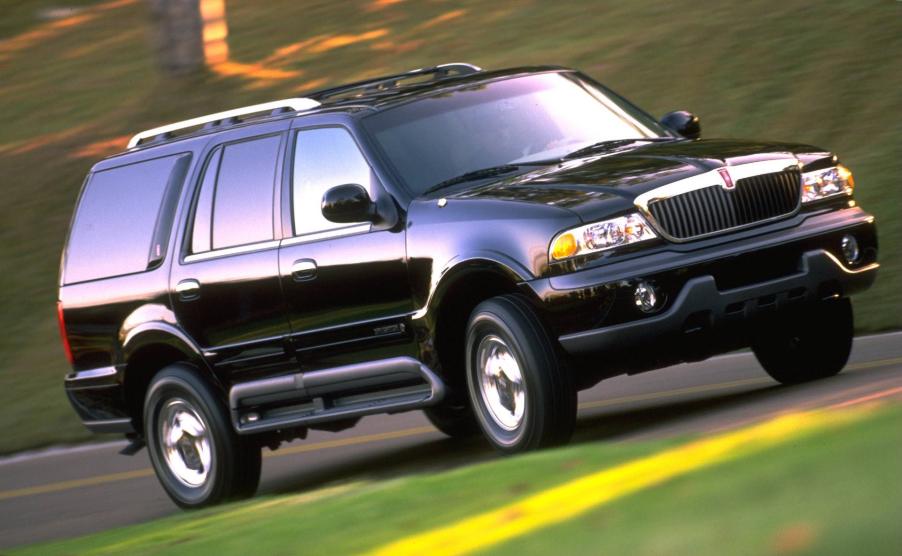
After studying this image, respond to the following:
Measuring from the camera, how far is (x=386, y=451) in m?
11.1

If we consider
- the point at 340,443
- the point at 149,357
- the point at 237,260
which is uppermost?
the point at 237,260

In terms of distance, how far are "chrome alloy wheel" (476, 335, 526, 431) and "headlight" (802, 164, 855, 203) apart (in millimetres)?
1784

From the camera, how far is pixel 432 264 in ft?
28.5

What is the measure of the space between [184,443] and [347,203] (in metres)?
2.18

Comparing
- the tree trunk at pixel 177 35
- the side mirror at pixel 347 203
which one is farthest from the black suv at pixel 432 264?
the tree trunk at pixel 177 35

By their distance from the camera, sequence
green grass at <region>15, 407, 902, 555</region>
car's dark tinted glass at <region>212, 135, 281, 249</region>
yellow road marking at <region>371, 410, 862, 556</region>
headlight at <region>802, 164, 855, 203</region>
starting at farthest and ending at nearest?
car's dark tinted glass at <region>212, 135, 281, 249</region> < headlight at <region>802, 164, 855, 203</region> < yellow road marking at <region>371, 410, 862, 556</region> < green grass at <region>15, 407, 902, 555</region>

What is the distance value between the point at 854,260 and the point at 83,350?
4.76m

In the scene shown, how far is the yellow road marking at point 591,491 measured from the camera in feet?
16.0

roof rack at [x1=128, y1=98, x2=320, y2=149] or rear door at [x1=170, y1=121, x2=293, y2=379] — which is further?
roof rack at [x1=128, y1=98, x2=320, y2=149]

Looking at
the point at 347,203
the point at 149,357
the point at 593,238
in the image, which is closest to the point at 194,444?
the point at 149,357

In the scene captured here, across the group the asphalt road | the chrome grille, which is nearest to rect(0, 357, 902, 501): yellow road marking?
the asphalt road

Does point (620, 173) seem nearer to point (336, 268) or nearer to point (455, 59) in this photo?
point (336, 268)

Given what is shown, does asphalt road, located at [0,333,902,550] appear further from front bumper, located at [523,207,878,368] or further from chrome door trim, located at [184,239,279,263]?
chrome door trim, located at [184,239,279,263]

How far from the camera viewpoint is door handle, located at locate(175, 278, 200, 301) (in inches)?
390
